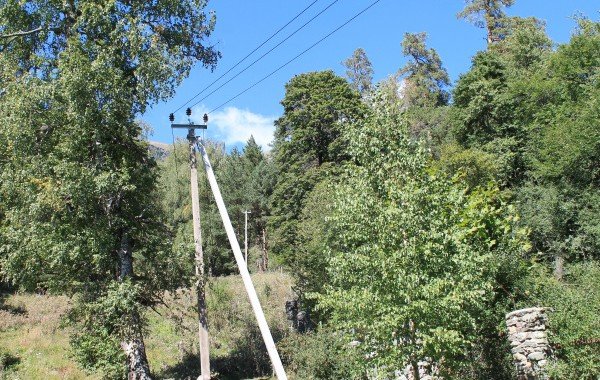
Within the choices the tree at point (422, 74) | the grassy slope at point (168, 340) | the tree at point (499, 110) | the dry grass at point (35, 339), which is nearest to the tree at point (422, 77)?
the tree at point (422, 74)

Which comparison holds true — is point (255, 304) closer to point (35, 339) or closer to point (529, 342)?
point (529, 342)

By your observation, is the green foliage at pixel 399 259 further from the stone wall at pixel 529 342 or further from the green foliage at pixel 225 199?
the green foliage at pixel 225 199

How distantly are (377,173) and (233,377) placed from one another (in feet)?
40.1

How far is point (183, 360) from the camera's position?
20953mm

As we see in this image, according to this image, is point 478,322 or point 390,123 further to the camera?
point 478,322

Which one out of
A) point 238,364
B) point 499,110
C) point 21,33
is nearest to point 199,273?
point 238,364

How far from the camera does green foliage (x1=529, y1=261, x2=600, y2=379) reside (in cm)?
1078

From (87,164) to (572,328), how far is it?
11.8 meters

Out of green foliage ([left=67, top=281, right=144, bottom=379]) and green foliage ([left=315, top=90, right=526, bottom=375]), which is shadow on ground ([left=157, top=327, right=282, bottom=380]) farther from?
green foliage ([left=315, top=90, right=526, bottom=375])

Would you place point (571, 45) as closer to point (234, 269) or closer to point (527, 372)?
point (527, 372)

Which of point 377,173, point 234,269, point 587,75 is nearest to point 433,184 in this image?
point 377,173

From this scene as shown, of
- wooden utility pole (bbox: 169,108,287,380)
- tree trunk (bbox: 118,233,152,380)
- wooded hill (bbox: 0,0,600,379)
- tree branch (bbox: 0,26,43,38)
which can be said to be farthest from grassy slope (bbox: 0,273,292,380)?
tree branch (bbox: 0,26,43,38)

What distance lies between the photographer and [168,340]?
23.3m

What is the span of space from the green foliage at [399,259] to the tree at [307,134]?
1707cm
